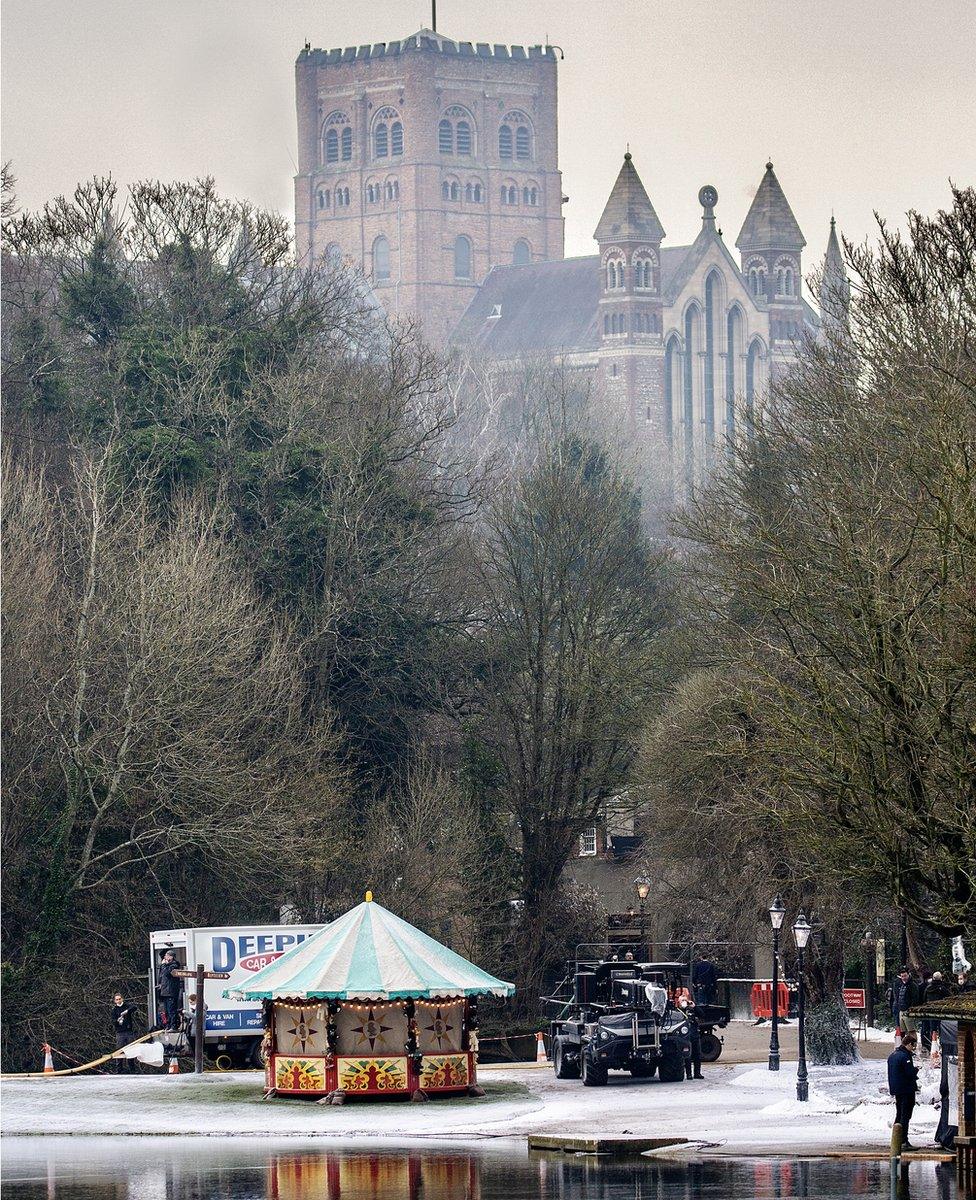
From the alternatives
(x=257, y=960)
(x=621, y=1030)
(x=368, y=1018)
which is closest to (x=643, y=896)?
(x=257, y=960)

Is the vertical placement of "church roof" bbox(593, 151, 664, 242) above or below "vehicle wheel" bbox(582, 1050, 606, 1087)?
above

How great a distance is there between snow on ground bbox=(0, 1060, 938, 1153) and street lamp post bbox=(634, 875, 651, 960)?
14.2 metres

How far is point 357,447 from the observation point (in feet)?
202

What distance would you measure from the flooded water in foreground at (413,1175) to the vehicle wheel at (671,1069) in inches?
337

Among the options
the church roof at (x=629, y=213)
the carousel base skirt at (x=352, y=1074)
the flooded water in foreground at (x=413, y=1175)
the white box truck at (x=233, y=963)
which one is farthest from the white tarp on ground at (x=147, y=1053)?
the church roof at (x=629, y=213)

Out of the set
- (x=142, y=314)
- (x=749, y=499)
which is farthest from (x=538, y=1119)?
(x=142, y=314)

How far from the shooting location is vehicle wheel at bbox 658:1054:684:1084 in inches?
1626

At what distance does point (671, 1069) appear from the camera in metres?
41.4

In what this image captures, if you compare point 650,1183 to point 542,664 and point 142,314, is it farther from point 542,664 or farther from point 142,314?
point 142,314

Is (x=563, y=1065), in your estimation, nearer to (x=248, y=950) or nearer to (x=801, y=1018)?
(x=801, y=1018)

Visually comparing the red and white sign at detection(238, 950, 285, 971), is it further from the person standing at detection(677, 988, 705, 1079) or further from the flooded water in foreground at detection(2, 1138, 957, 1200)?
the flooded water in foreground at detection(2, 1138, 957, 1200)

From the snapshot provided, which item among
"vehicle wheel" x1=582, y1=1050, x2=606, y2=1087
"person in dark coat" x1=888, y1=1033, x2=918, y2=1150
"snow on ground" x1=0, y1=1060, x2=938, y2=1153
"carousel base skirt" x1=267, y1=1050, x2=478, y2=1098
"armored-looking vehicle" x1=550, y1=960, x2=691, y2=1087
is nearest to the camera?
"person in dark coat" x1=888, y1=1033, x2=918, y2=1150

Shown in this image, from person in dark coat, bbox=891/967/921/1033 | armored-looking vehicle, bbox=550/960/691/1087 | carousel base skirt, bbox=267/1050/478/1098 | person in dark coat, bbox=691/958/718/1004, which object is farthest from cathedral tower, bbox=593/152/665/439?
carousel base skirt, bbox=267/1050/478/1098

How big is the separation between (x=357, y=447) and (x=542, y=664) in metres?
7.37
